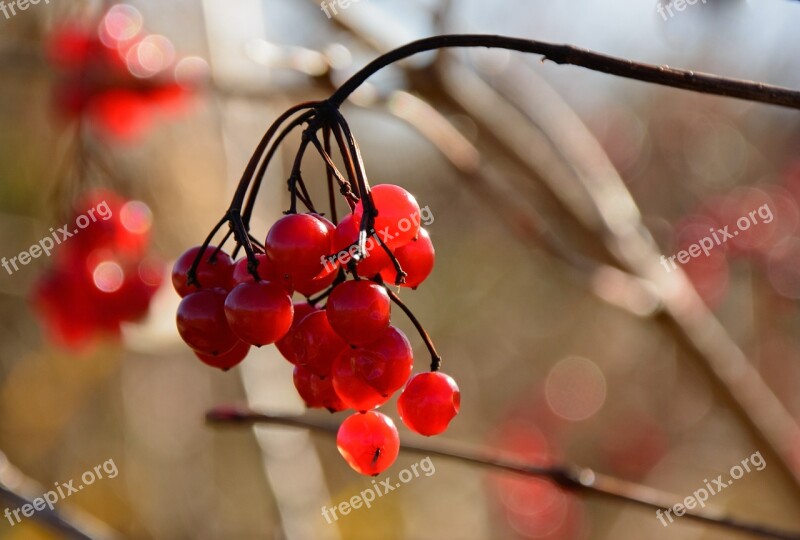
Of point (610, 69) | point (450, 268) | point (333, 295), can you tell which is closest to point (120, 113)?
point (333, 295)

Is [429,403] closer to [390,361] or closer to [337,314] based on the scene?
[390,361]

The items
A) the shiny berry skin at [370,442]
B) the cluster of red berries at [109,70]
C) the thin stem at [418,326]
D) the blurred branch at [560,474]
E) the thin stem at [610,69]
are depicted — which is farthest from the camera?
the cluster of red berries at [109,70]

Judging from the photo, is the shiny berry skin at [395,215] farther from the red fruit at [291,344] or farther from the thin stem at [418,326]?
the red fruit at [291,344]

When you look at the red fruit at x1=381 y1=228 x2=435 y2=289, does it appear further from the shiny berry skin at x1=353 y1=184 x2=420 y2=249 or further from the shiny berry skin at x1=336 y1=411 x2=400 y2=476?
the shiny berry skin at x1=336 y1=411 x2=400 y2=476

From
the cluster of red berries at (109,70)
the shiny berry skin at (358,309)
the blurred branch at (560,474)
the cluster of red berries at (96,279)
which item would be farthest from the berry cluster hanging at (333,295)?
the cluster of red berries at (109,70)

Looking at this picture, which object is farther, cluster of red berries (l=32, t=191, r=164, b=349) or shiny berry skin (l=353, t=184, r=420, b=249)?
cluster of red berries (l=32, t=191, r=164, b=349)

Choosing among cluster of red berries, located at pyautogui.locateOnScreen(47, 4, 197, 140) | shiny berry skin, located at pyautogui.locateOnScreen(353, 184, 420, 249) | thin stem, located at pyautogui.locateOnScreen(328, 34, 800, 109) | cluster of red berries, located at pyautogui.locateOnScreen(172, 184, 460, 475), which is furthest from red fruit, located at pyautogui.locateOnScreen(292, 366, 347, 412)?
cluster of red berries, located at pyautogui.locateOnScreen(47, 4, 197, 140)
